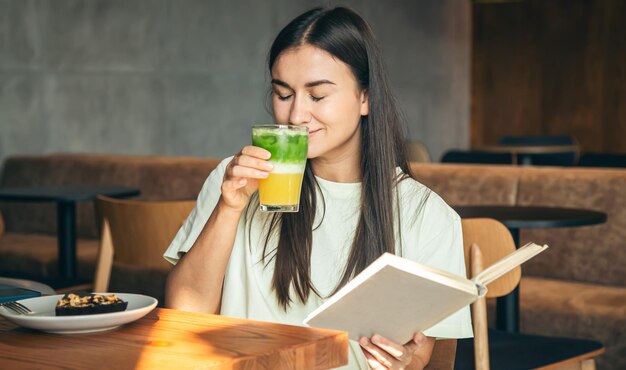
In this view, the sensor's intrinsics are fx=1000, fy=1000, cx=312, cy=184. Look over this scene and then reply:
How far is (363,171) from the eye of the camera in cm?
187

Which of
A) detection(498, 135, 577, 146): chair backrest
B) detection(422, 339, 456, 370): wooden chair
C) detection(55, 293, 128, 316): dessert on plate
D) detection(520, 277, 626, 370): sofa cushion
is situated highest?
detection(498, 135, 577, 146): chair backrest

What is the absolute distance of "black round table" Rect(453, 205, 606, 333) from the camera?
10.2ft

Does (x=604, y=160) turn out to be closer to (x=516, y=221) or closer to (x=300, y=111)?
(x=516, y=221)

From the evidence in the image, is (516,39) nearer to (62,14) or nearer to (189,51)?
(189,51)

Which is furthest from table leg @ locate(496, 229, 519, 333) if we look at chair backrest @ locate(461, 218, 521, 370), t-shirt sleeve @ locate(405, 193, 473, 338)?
t-shirt sleeve @ locate(405, 193, 473, 338)

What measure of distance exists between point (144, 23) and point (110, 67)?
0.40 meters

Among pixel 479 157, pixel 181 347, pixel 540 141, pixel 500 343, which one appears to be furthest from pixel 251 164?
pixel 540 141

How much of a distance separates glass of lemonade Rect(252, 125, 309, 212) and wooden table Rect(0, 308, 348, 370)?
0.33 meters

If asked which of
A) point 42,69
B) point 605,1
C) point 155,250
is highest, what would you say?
point 605,1

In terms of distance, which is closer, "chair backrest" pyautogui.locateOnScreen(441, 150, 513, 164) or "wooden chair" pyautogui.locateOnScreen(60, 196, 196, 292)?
"wooden chair" pyautogui.locateOnScreen(60, 196, 196, 292)

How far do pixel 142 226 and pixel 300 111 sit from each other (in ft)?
5.29

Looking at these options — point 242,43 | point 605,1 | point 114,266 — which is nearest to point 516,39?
point 605,1

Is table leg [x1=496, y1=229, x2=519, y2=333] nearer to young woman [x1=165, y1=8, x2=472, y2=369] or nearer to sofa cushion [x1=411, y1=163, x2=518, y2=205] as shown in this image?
sofa cushion [x1=411, y1=163, x2=518, y2=205]

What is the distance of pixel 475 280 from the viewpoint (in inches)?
52.5
